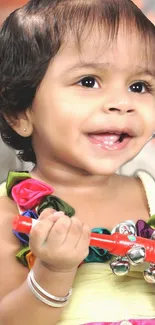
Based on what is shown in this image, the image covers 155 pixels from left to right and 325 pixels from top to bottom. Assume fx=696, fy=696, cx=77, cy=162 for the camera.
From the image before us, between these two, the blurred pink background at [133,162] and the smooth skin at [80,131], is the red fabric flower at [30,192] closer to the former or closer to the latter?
the smooth skin at [80,131]

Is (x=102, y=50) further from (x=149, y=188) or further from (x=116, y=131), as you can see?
(x=149, y=188)

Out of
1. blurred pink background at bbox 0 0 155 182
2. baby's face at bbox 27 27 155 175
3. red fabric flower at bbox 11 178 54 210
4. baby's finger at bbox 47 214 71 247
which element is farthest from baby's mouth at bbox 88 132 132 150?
blurred pink background at bbox 0 0 155 182

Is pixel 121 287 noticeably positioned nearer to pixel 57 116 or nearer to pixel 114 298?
pixel 114 298

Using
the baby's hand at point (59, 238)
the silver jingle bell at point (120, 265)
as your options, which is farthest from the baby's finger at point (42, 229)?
the silver jingle bell at point (120, 265)

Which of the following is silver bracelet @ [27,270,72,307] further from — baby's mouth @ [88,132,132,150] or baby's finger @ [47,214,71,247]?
baby's mouth @ [88,132,132,150]

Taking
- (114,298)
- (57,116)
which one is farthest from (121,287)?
(57,116)

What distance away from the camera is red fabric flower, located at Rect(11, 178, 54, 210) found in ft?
3.24

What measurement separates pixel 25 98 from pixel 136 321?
353 mm

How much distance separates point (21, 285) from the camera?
90cm

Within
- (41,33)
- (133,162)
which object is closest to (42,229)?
(41,33)

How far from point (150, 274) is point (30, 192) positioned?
0.71ft

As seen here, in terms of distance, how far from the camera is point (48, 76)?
98 centimetres

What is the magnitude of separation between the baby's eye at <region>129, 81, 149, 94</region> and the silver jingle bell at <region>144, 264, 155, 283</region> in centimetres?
26

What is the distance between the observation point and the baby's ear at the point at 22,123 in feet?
3.39
